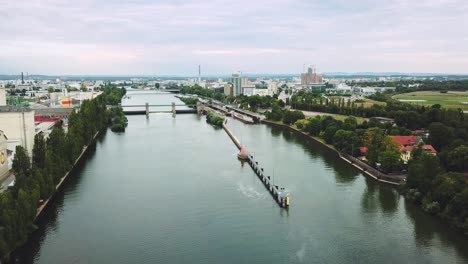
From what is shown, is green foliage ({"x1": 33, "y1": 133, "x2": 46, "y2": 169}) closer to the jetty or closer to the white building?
the white building

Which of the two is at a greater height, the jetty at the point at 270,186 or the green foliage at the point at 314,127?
the green foliage at the point at 314,127

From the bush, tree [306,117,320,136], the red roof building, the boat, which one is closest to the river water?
the red roof building

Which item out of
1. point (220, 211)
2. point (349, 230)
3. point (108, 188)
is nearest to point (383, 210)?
point (349, 230)

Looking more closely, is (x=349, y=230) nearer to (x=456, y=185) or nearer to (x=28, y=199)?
(x=456, y=185)

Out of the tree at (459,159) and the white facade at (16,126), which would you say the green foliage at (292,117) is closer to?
the tree at (459,159)

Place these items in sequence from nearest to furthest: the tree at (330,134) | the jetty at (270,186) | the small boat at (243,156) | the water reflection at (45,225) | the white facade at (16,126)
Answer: the water reflection at (45,225) → the jetty at (270,186) → the white facade at (16,126) → the small boat at (243,156) → the tree at (330,134)

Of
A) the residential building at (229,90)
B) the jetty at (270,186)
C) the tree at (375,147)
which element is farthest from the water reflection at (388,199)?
the residential building at (229,90)

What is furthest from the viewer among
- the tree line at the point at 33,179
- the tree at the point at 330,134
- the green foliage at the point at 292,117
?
the green foliage at the point at 292,117

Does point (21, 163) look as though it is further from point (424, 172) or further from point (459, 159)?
point (459, 159)
